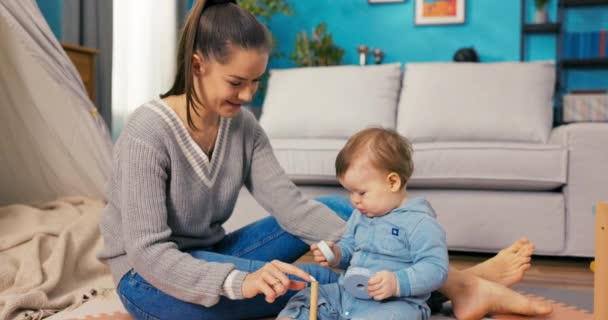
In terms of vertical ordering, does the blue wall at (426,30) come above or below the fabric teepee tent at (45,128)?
above

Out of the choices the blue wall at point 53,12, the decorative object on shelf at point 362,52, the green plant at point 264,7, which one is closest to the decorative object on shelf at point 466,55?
the decorative object on shelf at point 362,52

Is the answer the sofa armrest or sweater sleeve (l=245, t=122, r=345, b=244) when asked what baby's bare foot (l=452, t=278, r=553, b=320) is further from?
the sofa armrest

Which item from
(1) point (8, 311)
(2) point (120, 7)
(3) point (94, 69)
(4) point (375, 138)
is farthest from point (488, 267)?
(2) point (120, 7)

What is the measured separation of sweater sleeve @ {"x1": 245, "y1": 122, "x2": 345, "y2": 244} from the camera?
1.43m

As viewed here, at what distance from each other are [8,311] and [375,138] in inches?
35.1

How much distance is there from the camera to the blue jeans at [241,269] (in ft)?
4.10

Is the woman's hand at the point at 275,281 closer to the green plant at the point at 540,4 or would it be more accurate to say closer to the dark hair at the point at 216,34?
the dark hair at the point at 216,34

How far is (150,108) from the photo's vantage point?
1248 mm

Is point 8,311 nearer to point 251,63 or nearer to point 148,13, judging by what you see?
point 251,63

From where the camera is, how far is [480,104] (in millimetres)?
2580

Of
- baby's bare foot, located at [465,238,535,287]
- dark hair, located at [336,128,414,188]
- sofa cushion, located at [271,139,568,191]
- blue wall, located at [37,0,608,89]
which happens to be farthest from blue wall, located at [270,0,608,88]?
dark hair, located at [336,128,414,188]

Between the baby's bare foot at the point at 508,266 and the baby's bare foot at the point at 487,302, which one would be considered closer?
the baby's bare foot at the point at 487,302

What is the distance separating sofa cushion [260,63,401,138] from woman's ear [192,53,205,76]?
5.04 ft

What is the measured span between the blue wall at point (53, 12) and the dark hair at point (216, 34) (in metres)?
2.30
